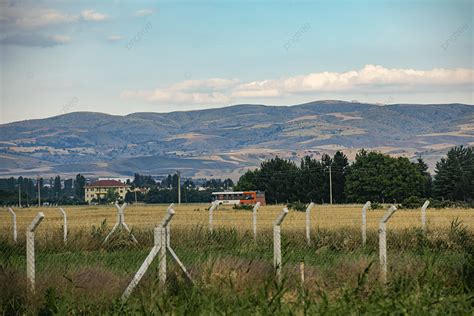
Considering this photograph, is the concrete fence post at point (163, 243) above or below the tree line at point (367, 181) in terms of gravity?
above

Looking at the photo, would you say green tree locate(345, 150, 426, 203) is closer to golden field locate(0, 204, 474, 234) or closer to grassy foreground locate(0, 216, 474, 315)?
golden field locate(0, 204, 474, 234)

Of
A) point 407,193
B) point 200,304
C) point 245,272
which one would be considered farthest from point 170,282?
point 407,193

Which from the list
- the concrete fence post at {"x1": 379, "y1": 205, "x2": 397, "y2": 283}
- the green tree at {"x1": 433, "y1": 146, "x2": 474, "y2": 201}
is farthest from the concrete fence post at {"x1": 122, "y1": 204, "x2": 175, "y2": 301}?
the green tree at {"x1": 433, "y1": 146, "x2": 474, "y2": 201}

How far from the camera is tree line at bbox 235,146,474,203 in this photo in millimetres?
110562

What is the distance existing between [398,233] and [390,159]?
304 ft

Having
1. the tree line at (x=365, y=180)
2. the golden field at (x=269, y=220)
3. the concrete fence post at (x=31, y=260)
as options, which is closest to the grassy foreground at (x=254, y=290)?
the concrete fence post at (x=31, y=260)

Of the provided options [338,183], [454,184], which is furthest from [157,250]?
[338,183]

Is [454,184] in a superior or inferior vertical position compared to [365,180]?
inferior

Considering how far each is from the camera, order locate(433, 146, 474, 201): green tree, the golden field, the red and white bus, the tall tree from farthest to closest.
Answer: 1. the tall tree
2. the red and white bus
3. locate(433, 146, 474, 201): green tree
4. the golden field

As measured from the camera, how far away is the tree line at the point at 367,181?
110562 mm

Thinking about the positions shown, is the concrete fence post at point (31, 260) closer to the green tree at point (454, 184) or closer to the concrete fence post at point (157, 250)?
the concrete fence post at point (157, 250)

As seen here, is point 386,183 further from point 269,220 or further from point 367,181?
point 269,220

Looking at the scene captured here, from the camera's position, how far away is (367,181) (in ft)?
365

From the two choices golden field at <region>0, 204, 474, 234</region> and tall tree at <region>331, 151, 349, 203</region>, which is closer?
golden field at <region>0, 204, 474, 234</region>
